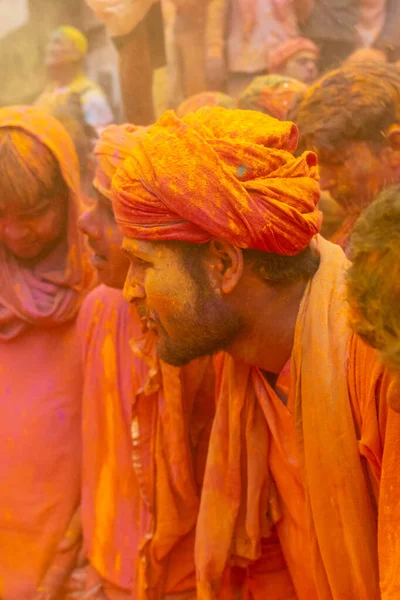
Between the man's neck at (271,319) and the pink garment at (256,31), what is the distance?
1.23 meters

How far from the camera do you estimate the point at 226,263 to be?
1337mm

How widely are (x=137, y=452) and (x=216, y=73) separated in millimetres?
1319

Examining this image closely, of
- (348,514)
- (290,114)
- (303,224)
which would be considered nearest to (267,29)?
(290,114)

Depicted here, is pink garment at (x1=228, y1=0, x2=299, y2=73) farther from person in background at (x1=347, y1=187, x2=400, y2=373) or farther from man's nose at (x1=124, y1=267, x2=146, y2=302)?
person in background at (x1=347, y1=187, x2=400, y2=373)

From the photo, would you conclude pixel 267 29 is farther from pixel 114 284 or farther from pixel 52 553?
pixel 52 553

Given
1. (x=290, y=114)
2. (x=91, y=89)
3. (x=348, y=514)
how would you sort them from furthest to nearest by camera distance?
(x=91, y=89) < (x=290, y=114) < (x=348, y=514)

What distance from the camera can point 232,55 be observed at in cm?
237

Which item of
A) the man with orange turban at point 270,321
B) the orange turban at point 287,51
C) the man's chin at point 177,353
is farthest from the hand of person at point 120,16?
the man's chin at point 177,353

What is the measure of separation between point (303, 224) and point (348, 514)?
1.65 feet

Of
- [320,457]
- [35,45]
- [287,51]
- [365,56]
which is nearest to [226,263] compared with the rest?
[320,457]

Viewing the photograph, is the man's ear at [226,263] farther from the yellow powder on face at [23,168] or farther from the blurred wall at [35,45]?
the blurred wall at [35,45]

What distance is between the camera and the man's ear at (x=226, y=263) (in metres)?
1.30

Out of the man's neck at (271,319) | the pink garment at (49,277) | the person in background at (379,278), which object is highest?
the person in background at (379,278)

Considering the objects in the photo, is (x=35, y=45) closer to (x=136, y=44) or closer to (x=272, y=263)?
(x=136, y=44)
